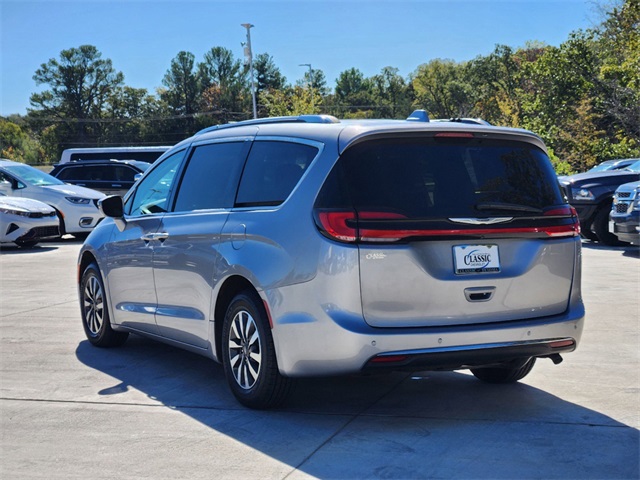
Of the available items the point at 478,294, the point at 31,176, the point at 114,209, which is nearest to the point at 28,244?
the point at 31,176

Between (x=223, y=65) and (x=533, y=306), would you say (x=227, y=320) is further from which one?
(x=223, y=65)

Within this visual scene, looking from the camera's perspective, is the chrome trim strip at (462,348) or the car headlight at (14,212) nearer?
the chrome trim strip at (462,348)

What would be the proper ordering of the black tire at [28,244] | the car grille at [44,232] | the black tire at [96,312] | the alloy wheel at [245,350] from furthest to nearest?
1. the black tire at [28,244]
2. the car grille at [44,232]
3. the black tire at [96,312]
4. the alloy wheel at [245,350]

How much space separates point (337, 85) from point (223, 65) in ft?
107

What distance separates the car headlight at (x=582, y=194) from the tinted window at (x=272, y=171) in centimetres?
1271

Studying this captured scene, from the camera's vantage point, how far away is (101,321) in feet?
26.5

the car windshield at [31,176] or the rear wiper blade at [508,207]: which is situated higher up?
the rear wiper blade at [508,207]

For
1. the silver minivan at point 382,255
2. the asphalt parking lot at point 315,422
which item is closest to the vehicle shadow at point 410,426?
the asphalt parking lot at point 315,422

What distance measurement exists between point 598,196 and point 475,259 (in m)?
13.1

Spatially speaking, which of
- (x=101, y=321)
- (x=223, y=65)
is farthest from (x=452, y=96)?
(x=101, y=321)

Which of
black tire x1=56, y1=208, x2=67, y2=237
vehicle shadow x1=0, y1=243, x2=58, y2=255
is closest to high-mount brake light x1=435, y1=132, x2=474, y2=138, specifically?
vehicle shadow x1=0, y1=243, x2=58, y2=255

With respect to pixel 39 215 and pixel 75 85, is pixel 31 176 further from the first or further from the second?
pixel 75 85

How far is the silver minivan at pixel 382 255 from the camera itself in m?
5.10

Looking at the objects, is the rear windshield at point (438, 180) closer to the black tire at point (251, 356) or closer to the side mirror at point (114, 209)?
the black tire at point (251, 356)
